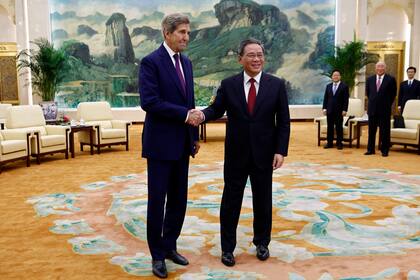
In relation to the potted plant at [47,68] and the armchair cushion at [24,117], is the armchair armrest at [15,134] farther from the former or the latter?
the potted plant at [47,68]

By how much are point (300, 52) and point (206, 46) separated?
120 inches

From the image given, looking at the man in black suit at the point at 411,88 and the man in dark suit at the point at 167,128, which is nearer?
the man in dark suit at the point at 167,128

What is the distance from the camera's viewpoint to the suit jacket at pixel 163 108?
9.82 feet

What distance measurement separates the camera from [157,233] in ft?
10.5

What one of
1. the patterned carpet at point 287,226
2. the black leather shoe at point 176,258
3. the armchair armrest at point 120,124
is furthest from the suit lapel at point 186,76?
the armchair armrest at point 120,124

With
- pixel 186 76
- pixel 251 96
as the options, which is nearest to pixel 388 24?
pixel 251 96

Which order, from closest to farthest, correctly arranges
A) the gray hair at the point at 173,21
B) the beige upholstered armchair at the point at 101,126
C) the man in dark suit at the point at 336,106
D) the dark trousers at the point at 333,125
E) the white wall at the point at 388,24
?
the gray hair at the point at 173,21, the beige upholstered armchair at the point at 101,126, the man in dark suit at the point at 336,106, the dark trousers at the point at 333,125, the white wall at the point at 388,24

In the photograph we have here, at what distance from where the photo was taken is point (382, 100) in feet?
27.3

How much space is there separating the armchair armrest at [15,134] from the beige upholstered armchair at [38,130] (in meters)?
0.15

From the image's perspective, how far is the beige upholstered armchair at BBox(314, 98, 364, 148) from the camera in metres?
→ 9.53

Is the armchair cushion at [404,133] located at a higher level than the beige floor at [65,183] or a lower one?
higher

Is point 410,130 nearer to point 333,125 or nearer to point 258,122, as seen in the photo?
point 333,125

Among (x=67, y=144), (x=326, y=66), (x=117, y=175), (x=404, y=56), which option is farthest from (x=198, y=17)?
(x=117, y=175)

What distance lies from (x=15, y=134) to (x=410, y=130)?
23.7ft
